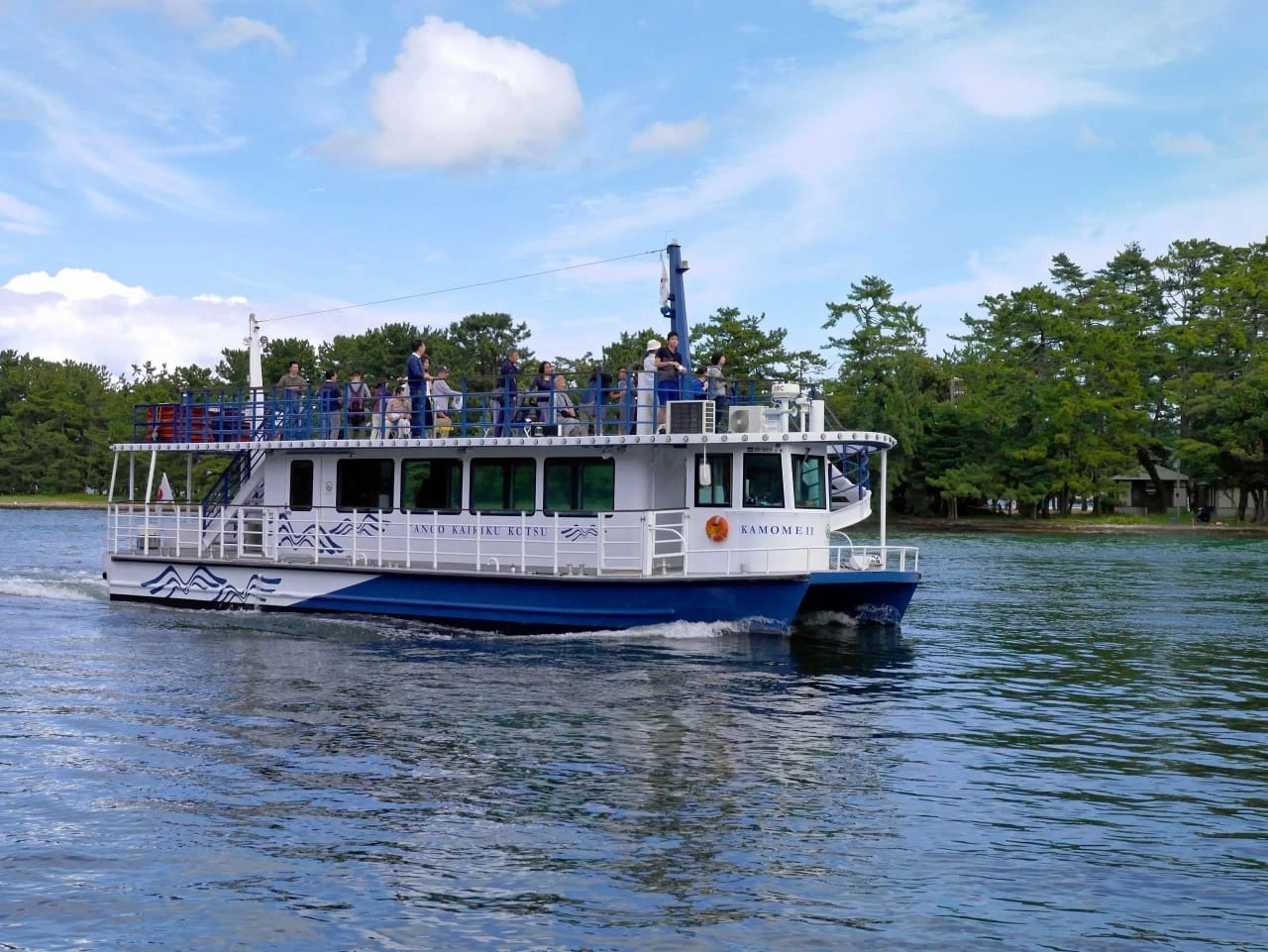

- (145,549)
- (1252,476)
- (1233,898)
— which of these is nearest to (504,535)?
(145,549)

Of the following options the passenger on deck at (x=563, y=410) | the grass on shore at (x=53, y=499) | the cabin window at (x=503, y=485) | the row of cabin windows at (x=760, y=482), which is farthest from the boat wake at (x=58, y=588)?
the grass on shore at (x=53, y=499)

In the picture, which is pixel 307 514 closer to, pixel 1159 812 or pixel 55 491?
pixel 1159 812

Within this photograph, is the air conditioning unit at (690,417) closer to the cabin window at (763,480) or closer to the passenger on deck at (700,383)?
the cabin window at (763,480)

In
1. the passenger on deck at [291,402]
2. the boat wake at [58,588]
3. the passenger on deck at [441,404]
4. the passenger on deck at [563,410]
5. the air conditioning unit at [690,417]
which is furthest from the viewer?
the boat wake at [58,588]

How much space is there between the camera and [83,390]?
122 meters

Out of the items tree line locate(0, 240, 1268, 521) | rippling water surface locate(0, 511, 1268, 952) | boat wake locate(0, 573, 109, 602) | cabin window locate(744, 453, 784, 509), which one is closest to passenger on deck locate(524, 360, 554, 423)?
cabin window locate(744, 453, 784, 509)

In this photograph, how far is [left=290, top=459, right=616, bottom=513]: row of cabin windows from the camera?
22.4 metres

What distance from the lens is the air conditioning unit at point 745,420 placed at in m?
21.5

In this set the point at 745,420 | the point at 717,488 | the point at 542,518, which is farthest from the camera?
the point at 542,518

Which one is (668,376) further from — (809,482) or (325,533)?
(325,533)

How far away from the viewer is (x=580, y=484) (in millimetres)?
22484

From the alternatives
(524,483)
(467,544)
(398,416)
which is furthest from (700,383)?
(398,416)

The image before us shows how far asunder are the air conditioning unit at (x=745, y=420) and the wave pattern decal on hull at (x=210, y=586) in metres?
9.03

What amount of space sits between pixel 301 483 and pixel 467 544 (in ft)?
13.5
